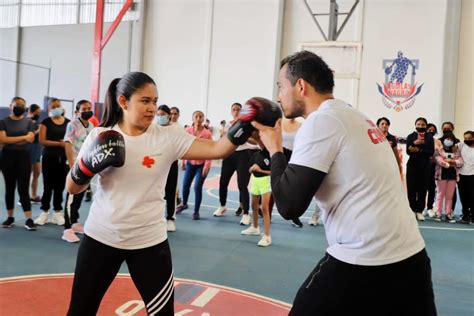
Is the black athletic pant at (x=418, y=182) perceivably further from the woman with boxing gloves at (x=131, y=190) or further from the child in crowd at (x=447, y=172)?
the woman with boxing gloves at (x=131, y=190)

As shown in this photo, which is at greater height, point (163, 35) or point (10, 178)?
point (163, 35)

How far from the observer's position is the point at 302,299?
62.7 inches

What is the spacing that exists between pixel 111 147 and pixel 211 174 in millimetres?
10573

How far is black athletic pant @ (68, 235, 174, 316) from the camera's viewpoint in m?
1.99

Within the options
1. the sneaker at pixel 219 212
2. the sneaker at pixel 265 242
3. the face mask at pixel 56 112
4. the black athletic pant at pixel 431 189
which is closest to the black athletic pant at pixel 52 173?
the face mask at pixel 56 112

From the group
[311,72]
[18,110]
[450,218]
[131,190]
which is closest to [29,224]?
[18,110]

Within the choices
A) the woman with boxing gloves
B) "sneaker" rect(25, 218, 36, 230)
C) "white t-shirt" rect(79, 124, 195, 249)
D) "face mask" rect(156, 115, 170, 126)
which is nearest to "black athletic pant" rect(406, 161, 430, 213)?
"face mask" rect(156, 115, 170, 126)

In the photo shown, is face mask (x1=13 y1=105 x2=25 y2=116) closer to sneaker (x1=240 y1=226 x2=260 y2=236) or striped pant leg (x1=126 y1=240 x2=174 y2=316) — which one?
sneaker (x1=240 y1=226 x2=260 y2=236)

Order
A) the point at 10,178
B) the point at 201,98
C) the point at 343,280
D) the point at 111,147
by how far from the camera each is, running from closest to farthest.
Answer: the point at 343,280, the point at 111,147, the point at 10,178, the point at 201,98

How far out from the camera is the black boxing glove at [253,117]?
74.7 inches

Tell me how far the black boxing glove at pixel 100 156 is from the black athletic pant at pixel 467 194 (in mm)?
6746

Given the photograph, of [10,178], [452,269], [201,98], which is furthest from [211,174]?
[452,269]

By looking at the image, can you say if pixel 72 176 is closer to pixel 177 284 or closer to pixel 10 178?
pixel 177 284

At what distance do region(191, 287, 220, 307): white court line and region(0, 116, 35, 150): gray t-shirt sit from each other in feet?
10.00
